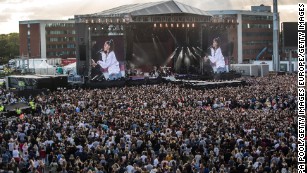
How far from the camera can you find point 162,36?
61500 mm

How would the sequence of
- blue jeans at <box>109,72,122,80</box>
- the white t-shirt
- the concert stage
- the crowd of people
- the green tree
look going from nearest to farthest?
1. the crowd of people
2. the concert stage
3. blue jeans at <box>109,72,122,80</box>
4. the white t-shirt
5. the green tree

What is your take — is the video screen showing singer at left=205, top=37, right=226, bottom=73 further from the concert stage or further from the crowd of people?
the crowd of people

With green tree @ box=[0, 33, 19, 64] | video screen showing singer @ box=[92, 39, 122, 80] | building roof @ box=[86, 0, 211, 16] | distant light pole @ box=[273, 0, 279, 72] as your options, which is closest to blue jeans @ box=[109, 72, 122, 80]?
video screen showing singer @ box=[92, 39, 122, 80]

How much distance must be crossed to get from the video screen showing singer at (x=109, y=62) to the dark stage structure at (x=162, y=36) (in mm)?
2134

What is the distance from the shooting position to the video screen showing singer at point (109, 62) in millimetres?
48781

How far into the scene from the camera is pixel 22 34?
108 metres

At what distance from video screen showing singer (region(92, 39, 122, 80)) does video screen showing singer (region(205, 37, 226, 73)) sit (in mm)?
12608

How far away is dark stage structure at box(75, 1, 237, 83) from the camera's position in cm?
5206

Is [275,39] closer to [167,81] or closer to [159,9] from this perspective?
[159,9]

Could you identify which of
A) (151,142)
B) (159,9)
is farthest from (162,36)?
(151,142)

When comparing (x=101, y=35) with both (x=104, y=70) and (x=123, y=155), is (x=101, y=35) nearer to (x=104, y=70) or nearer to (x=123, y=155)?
(x=104, y=70)

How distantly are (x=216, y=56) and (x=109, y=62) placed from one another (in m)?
14.0

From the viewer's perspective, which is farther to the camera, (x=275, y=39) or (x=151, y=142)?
(x=275, y=39)

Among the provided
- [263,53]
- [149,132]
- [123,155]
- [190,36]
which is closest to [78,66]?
[190,36]
